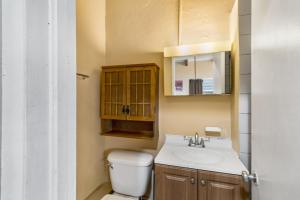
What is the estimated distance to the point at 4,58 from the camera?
26 cm

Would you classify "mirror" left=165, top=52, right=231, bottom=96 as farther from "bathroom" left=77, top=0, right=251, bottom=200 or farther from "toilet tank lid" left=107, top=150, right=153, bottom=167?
"toilet tank lid" left=107, top=150, right=153, bottom=167

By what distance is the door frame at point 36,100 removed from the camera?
0.85 ft

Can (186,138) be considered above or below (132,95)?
below

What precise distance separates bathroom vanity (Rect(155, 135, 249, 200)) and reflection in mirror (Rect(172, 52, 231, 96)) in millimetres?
581

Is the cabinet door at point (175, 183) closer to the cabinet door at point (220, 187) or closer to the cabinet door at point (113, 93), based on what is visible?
the cabinet door at point (220, 187)

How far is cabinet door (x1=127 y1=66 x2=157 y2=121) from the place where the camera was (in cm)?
167

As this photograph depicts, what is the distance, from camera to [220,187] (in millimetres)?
1149

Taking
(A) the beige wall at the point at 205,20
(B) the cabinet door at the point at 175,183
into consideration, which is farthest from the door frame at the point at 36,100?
(A) the beige wall at the point at 205,20

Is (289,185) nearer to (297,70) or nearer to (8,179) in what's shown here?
(297,70)

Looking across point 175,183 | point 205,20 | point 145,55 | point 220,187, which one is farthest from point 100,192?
point 205,20

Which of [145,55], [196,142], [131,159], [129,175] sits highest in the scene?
[145,55]

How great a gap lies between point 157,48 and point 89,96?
885mm

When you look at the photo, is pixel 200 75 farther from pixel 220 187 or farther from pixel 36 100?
pixel 36 100

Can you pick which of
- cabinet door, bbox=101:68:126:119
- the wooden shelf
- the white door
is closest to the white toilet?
the wooden shelf
